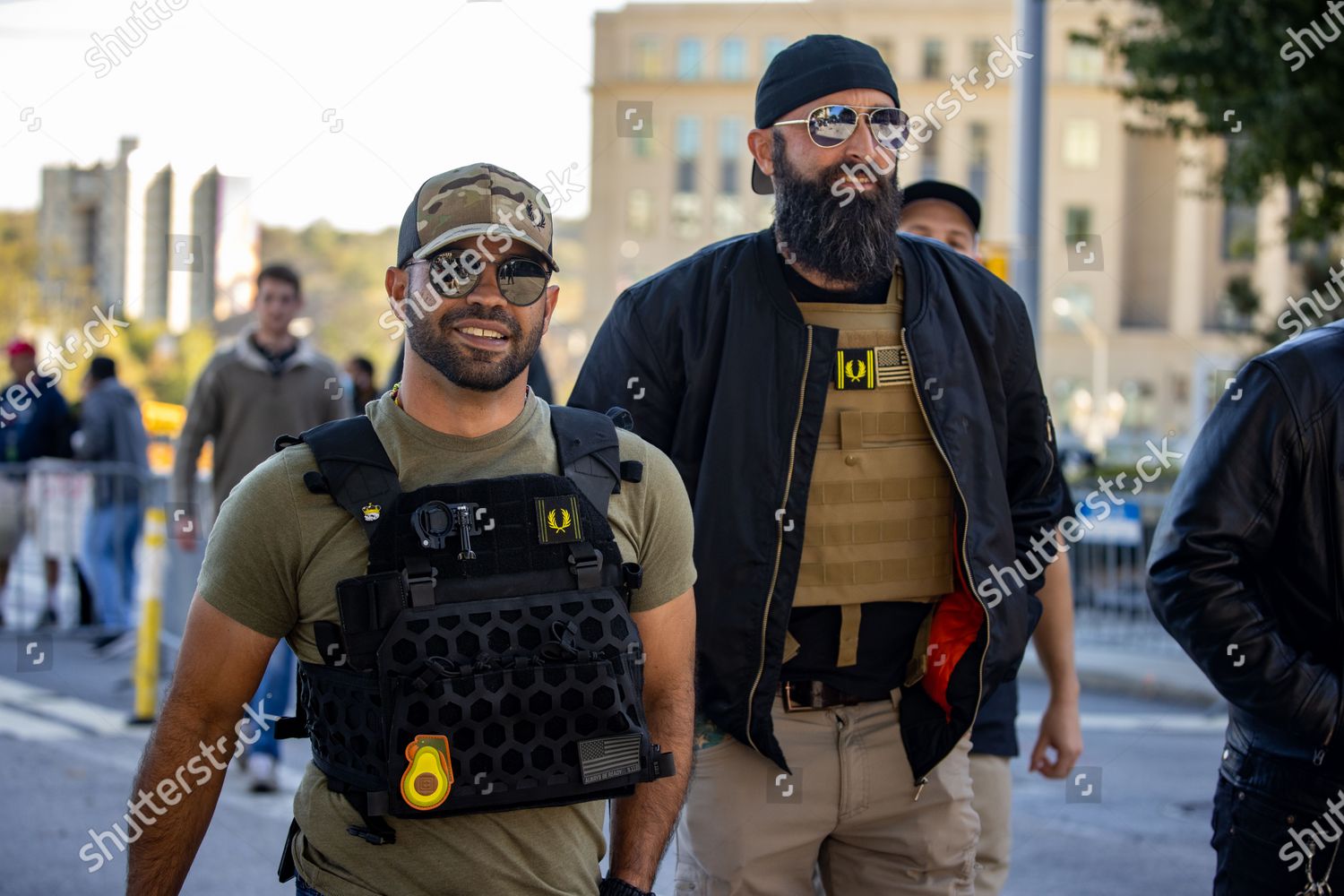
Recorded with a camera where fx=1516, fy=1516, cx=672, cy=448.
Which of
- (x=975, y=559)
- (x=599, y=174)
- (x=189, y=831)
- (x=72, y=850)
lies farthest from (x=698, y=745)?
(x=599, y=174)

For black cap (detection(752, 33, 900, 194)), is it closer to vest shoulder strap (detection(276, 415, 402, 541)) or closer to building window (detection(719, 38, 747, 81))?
vest shoulder strap (detection(276, 415, 402, 541))

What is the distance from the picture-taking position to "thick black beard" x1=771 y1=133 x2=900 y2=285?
10.4 ft

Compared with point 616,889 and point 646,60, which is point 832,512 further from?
point 646,60

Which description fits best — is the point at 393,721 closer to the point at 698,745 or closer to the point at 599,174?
the point at 698,745

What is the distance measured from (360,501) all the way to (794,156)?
4.49 feet

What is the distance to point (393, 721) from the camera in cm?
225

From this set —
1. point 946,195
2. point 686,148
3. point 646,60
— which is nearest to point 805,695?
point 946,195

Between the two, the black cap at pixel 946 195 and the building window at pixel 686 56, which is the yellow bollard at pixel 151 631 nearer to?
the black cap at pixel 946 195

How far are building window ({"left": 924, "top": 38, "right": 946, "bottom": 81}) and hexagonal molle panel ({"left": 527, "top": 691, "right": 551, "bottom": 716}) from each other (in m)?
71.1

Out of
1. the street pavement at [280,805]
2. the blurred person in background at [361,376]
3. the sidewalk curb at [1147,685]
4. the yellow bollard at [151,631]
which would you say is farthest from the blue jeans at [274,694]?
the sidewalk curb at [1147,685]

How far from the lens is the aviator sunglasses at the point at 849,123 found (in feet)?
10.4

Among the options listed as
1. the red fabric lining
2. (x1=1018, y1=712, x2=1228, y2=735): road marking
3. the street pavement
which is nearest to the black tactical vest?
the red fabric lining

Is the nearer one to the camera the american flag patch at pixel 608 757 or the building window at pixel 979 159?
the american flag patch at pixel 608 757

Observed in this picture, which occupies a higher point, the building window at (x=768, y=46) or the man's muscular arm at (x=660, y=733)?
the building window at (x=768, y=46)
